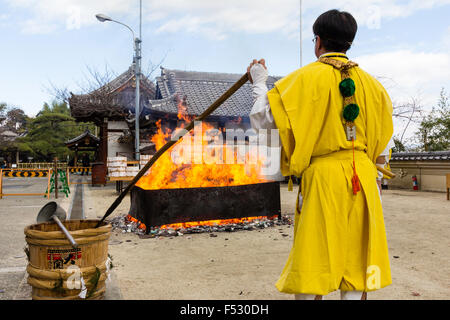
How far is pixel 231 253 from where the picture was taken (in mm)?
4945

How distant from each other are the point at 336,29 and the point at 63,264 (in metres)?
2.59

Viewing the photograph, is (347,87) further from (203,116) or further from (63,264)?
(63,264)

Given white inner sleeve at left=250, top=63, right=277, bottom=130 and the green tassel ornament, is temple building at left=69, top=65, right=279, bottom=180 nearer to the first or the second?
white inner sleeve at left=250, top=63, right=277, bottom=130

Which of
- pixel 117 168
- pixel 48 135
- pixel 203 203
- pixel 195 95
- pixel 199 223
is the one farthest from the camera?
pixel 48 135

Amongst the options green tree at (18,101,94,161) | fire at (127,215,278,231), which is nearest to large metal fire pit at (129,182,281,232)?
fire at (127,215,278,231)

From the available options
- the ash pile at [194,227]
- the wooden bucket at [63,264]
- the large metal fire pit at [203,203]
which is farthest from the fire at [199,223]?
the wooden bucket at [63,264]

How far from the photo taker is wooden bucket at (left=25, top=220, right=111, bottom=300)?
2725mm

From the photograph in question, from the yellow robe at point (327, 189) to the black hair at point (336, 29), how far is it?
7.5 inches

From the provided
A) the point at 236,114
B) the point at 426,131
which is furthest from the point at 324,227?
the point at 426,131

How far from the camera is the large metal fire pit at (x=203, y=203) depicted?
6.23 metres

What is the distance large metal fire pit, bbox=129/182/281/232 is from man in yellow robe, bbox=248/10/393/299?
4454 millimetres

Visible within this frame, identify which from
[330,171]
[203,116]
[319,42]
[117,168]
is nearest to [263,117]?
[330,171]

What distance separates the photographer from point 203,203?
6562 mm

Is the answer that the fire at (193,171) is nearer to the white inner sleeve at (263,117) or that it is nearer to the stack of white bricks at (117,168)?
the white inner sleeve at (263,117)
